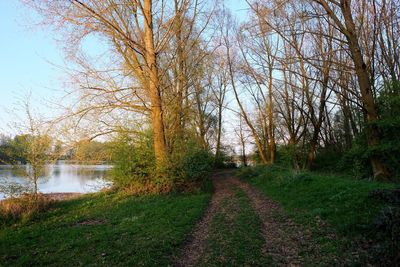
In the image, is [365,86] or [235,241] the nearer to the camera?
[235,241]

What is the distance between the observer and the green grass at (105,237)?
4.39m


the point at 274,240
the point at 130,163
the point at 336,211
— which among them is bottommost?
the point at 274,240

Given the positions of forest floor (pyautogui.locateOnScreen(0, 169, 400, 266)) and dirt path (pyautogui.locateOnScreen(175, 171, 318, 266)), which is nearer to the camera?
forest floor (pyautogui.locateOnScreen(0, 169, 400, 266))

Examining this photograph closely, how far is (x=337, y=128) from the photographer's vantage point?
26797 millimetres

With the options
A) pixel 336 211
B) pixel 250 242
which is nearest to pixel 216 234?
pixel 250 242

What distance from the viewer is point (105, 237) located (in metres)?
5.45

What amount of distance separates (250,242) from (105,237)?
2901mm

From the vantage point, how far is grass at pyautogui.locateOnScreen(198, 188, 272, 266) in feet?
14.1

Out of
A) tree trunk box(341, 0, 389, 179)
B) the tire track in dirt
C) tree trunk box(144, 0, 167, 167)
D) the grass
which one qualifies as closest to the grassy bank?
the grass

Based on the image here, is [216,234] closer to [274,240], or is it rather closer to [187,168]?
[274,240]

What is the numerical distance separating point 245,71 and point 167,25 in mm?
11897

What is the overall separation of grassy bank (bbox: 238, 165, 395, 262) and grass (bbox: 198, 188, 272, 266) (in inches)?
42.8

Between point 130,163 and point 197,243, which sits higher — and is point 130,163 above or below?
above

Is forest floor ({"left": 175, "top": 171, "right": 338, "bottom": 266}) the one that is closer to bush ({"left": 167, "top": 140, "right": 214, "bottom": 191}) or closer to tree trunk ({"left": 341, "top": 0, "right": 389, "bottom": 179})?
bush ({"left": 167, "top": 140, "right": 214, "bottom": 191})
